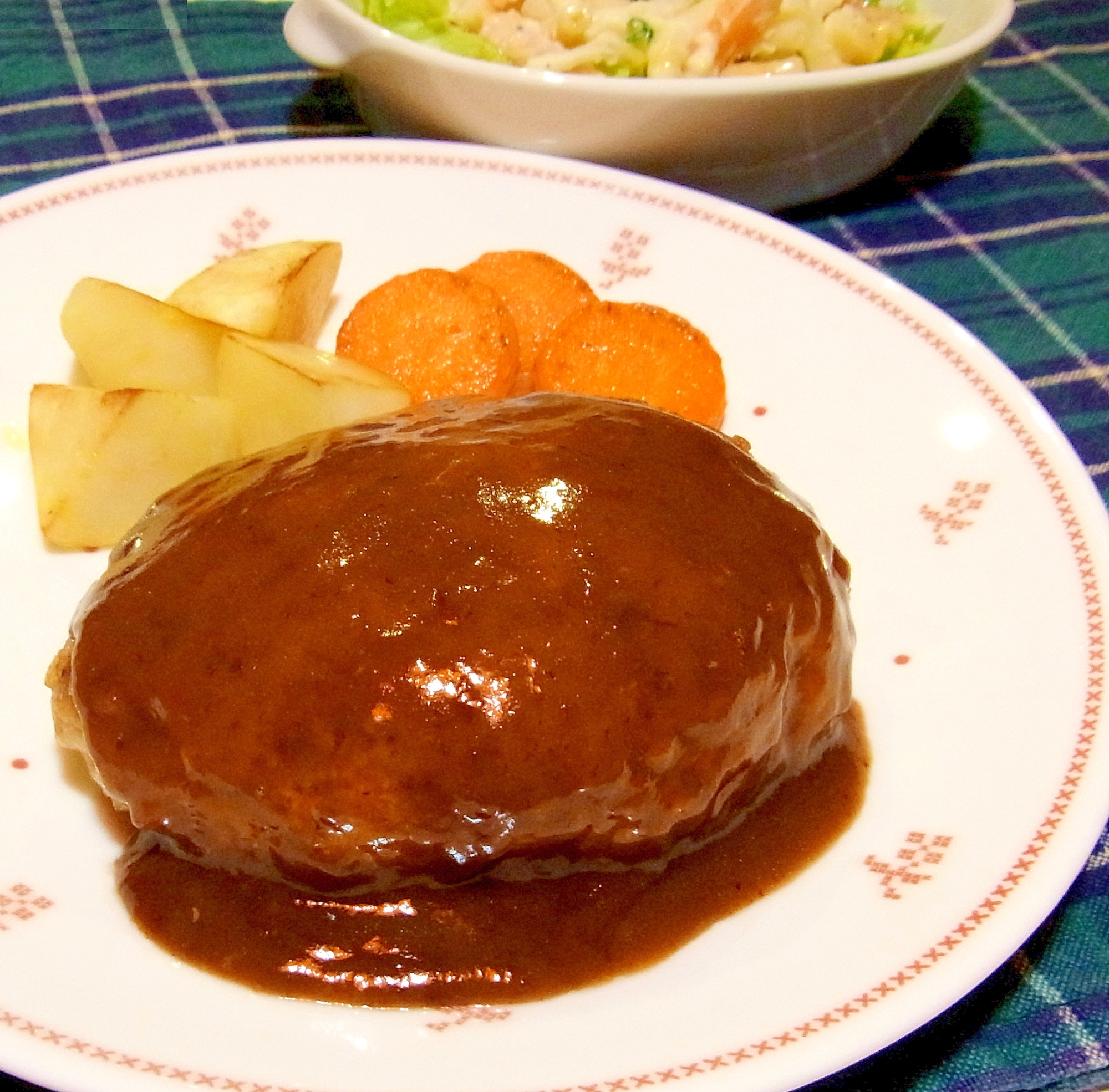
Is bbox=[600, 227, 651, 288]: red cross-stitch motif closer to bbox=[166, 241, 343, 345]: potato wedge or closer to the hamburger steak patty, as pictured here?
bbox=[166, 241, 343, 345]: potato wedge

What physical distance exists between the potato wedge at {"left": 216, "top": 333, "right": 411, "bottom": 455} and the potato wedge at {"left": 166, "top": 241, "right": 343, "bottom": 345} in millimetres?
98

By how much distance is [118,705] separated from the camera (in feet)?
5.47

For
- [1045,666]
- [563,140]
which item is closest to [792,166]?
[563,140]

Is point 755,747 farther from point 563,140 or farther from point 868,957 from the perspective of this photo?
point 563,140

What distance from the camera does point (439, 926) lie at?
65.7 inches

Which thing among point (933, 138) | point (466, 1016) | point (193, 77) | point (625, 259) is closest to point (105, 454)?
point (466, 1016)

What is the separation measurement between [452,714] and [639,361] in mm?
1158

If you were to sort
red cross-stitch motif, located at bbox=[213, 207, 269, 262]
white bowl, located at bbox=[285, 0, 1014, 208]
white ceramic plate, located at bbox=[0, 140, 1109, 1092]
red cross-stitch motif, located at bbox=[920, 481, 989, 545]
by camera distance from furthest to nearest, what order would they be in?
white bowl, located at bbox=[285, 0, 1014, 208]
red cross-stitch motif, located at bbox=[213, 207, 269, 262]
red cross-stitch motif, located at bbox=[920, 481, 989, 545]
white ceramic plate, located at bbox=[0, 140, 1109, 1092]

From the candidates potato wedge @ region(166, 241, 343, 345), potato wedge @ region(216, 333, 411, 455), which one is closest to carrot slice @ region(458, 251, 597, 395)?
potato wedge @ region(166, 241, 343, 345)

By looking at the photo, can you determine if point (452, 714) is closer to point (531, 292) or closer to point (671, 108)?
point (531, 292)

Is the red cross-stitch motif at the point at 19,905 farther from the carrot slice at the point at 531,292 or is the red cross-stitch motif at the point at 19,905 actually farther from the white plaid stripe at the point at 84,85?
the white plaid stripe at the point at 84,85

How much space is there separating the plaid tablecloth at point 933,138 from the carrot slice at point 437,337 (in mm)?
1268

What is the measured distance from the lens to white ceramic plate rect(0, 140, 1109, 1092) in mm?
1523

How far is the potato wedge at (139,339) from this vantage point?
237cm
